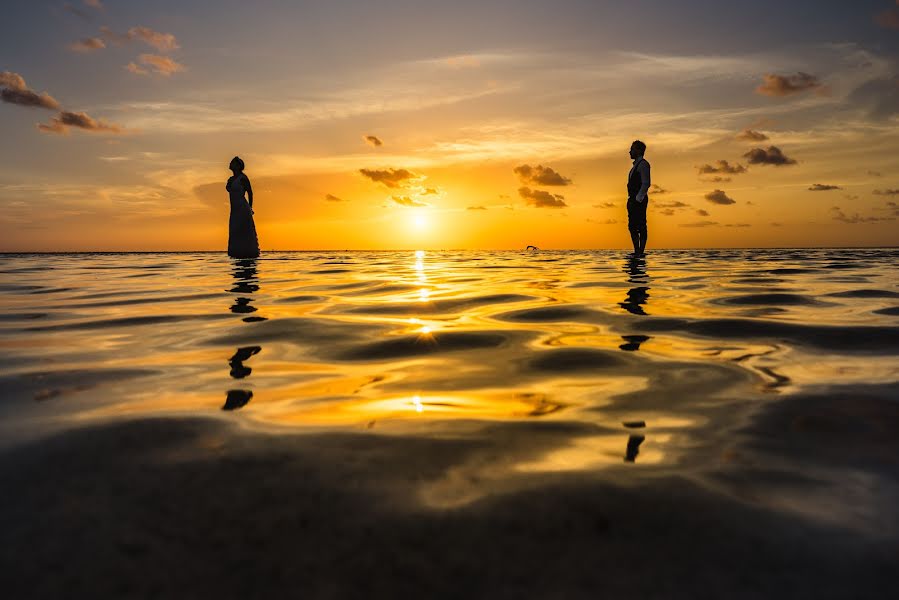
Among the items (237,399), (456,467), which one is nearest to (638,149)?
(237,399)

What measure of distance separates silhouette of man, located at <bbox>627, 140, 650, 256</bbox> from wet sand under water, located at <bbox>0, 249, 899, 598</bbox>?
33.6ft

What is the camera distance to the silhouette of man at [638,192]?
12.9 meters

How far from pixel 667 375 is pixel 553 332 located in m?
1.23

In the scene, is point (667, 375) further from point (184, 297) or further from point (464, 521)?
point (184, 297)

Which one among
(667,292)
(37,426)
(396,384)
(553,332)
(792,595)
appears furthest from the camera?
(667,292)

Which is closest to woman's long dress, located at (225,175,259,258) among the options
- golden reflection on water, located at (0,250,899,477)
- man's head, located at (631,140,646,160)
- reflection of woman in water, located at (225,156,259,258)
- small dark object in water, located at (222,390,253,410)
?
reflection of woman in water, located at (225,156,259,258)

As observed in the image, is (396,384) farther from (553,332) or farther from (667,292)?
(667,292)

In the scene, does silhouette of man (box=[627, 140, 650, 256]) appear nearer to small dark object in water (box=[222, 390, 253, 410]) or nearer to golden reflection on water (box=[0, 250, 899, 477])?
golden reflection on water (box=[0, 250, 899, 477])

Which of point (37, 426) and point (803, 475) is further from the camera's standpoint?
point (37, 426)

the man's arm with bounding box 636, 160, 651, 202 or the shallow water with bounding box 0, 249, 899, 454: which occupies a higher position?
the man's arm with bounding box 636, 160, 651, 202

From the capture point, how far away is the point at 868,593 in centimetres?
86

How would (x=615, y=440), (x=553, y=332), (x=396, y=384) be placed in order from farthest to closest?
1. (x=553, y=332)
2. (x=396, y=384)
3. (x=615, y=440)

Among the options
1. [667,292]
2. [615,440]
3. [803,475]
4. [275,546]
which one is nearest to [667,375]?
[615,440]

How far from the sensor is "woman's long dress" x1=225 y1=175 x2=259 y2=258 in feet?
47.5
